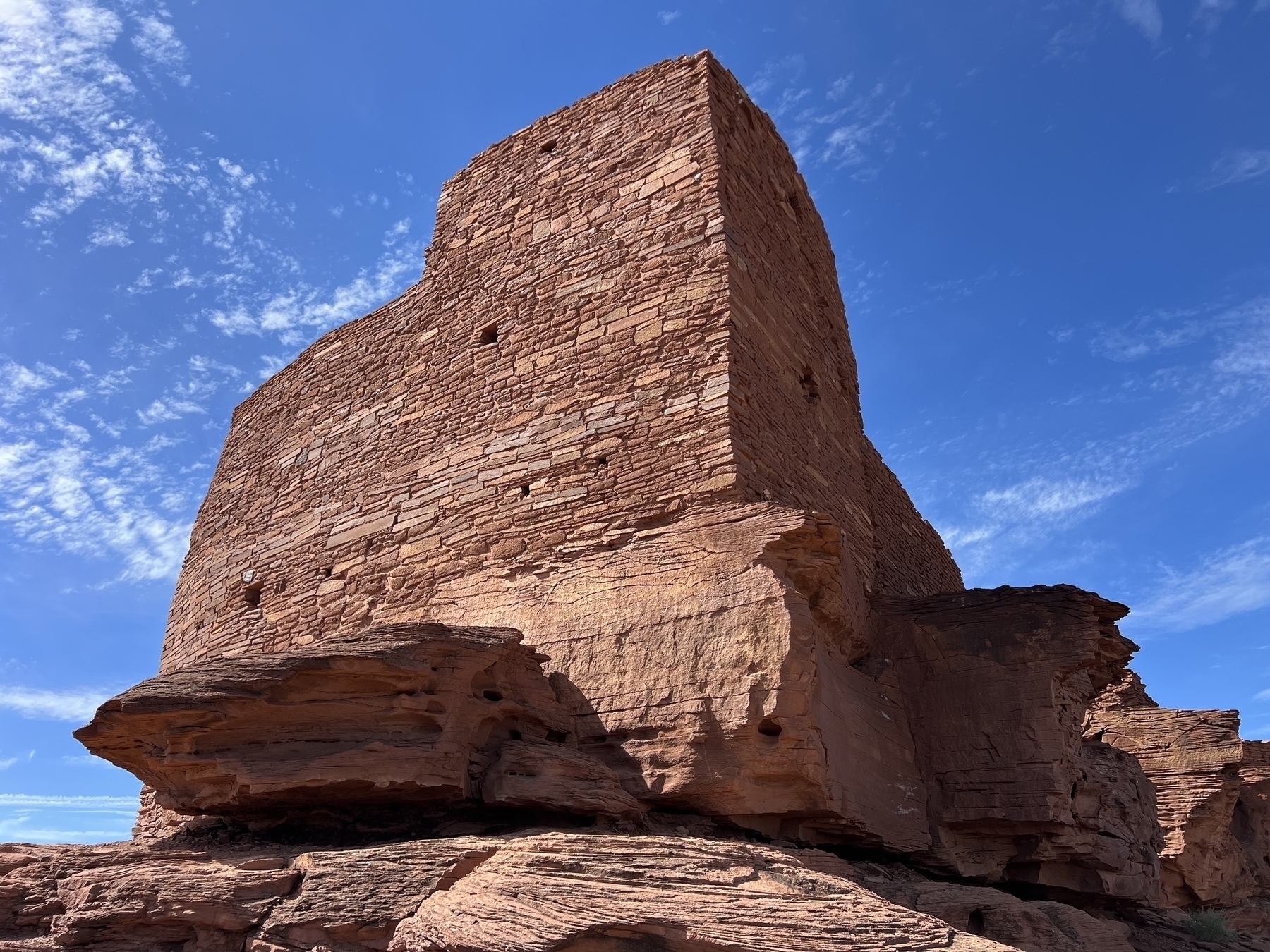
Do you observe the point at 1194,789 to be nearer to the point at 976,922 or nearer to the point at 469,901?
the point at 976,922

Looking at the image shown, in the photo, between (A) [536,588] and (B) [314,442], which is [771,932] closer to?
(A) [536,588]

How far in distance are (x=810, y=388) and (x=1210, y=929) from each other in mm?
5739

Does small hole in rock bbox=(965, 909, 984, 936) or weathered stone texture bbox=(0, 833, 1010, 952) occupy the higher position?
weathered stone texture bbox=(0, 833, 1010, 952)

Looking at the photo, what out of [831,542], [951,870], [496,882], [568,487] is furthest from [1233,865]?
[496,882]

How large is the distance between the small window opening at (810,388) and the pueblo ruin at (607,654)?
0.09ft

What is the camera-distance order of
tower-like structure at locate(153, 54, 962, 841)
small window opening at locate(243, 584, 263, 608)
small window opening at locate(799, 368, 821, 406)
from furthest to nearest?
small window opening at locate(243, 584, 263, 608) → small window opening at locate(799, 368, 821, 406) → tower-like structure at locate(153, 54, 962, 841)

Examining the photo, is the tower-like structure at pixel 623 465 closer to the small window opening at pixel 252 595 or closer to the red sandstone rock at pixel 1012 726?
the small window opening at pixel 252 595

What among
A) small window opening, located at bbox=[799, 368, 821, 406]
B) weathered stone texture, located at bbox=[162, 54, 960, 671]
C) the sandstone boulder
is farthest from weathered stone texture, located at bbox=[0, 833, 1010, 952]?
small window opening, located at bbox=[799, 368, 821, 406]

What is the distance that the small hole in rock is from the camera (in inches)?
243

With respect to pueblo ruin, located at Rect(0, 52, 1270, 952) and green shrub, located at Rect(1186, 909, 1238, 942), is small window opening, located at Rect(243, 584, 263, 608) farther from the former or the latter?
green shrub, located at Rect(1186, 909, 1238, 942)

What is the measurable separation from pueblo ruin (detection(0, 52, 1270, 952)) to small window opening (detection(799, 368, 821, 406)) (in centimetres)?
3

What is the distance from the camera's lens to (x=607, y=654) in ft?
21.8

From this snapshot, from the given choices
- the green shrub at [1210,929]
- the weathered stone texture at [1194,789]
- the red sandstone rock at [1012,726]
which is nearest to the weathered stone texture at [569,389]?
the red sandstone rock at [1012,726]

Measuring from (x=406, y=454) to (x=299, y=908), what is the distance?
4.39 metres
